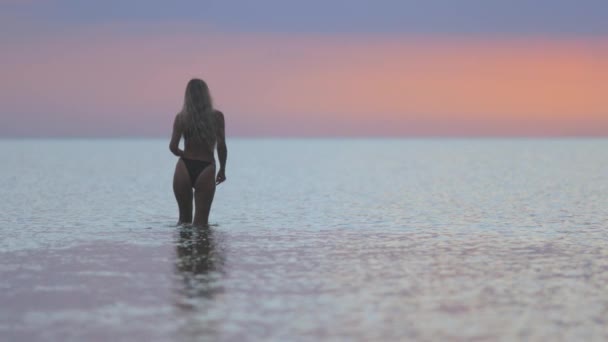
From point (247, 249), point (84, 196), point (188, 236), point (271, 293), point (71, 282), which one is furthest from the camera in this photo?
point (84, 196)

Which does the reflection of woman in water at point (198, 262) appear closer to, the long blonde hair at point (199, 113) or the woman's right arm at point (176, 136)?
the woman's right arm at point (176, 136)

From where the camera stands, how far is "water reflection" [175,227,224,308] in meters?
9.04

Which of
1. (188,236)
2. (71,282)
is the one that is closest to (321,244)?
(188,236)

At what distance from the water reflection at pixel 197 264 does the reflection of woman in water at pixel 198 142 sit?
2.68ft

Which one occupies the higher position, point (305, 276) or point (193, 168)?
point (193, 168)

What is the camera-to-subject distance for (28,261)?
11.5m

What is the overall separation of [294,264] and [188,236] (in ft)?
11.4

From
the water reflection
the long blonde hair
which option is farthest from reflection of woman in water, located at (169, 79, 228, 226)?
the water reflection

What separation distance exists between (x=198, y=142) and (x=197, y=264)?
3907 millimetres

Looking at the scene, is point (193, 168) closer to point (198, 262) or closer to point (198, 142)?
point (198, 142)

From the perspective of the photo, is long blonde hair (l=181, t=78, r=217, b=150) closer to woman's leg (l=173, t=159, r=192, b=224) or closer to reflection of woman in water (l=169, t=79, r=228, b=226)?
reflection of woman in water (l=169, t=79, r=228, b=226)

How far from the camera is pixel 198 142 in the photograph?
1459 cm

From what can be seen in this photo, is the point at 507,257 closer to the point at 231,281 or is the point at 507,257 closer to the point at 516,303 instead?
the point at 516,303

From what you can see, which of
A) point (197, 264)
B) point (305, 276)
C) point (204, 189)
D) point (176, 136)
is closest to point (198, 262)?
point (197, 264)
